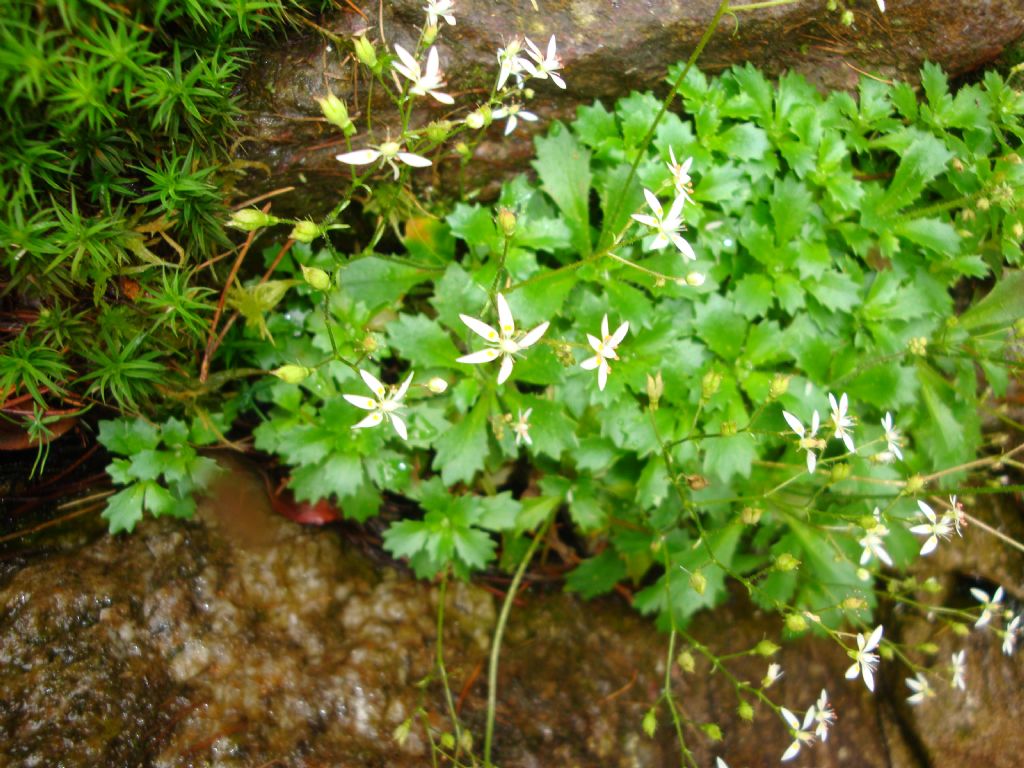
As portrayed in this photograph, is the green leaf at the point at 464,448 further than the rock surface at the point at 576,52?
Yes

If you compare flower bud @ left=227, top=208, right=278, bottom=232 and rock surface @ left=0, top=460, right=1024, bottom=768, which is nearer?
flower bud @ left=227, top=208, right=278, bottom=232

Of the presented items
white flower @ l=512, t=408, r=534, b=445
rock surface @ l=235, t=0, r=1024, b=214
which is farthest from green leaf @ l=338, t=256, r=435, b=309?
white flower @ l=512, t=408, r=534, b=445

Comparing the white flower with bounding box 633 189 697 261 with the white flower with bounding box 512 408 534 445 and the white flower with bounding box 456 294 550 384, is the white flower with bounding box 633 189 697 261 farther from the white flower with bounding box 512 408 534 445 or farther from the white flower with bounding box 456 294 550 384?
the white flower with bounding box 512 408 534 445

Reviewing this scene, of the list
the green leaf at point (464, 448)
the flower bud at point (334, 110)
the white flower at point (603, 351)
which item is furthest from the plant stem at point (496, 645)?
the flower bud at point (334, 110)

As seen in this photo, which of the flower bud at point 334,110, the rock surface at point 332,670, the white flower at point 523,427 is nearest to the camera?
the flower bud at point 334,110

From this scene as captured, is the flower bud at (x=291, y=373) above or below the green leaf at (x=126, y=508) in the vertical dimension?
above

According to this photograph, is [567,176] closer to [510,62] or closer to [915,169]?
[510,62]

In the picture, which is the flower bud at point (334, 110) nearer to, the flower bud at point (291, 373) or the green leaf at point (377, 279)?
the flower bud at point (291, 373)
